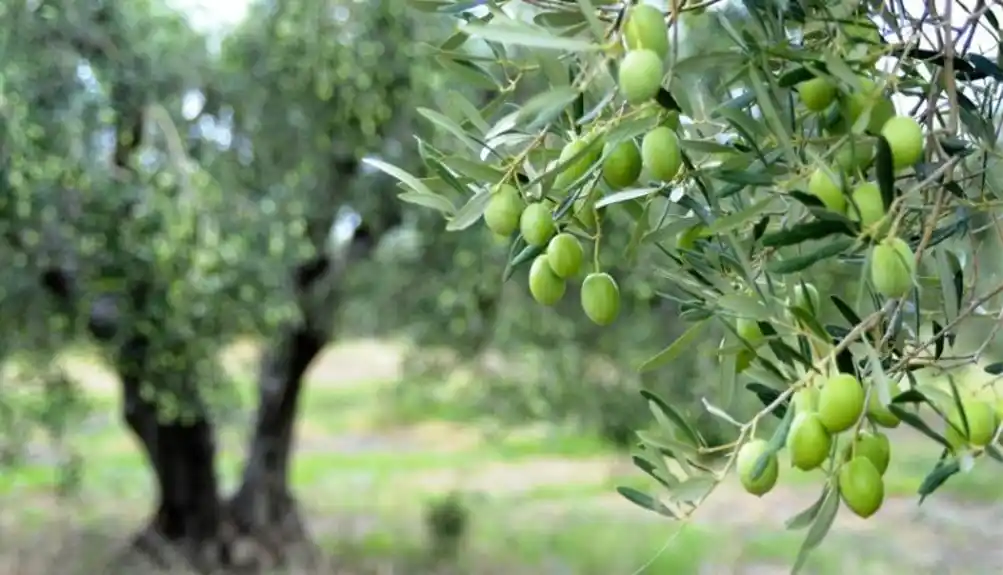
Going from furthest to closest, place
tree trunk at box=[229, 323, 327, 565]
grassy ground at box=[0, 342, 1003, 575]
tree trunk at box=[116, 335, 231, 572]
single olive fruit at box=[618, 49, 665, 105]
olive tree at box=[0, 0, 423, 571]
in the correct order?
grassy ground at box=[0, 342, 1003, 575]
tree trunk at box=[229, 323, 327, 565]
tree trunk at box=[116, 335, 231, 572]
olive tree at box=[0, 0, 423, 571]
single olive fruit at box=[618, 49, 665, 105]

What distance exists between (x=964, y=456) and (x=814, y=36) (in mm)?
253

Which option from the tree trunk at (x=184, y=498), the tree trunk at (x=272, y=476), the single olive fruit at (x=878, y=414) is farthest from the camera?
the tree trunk at (x=272, y=476)

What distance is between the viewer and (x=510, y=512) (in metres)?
6.43

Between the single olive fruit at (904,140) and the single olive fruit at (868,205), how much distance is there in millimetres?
16

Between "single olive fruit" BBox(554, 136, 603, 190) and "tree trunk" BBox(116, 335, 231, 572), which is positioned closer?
"single olive fruit" BBox(554, 136, 603, 190)

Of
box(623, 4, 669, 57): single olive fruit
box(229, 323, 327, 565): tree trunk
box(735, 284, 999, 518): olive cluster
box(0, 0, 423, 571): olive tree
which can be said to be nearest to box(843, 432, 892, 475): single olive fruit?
box(735, 284, 999, 518): olive cluster

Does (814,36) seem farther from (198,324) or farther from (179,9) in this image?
(179,9)

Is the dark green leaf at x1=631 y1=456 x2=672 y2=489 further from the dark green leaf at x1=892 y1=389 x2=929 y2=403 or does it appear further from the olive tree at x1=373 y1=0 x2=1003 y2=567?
the dark green leaf at x1=892 y1=389 x2=929 y2=403

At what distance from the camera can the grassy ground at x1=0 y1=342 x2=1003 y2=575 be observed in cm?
464

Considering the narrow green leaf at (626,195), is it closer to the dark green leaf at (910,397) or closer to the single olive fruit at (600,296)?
the single olive fruit at (600,296)

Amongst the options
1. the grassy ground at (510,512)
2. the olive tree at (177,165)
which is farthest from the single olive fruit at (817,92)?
the grassy ground at (510,512)

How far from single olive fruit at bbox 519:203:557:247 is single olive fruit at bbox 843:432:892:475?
0.57 ft

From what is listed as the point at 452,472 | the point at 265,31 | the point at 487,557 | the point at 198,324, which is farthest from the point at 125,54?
the point at 452,472

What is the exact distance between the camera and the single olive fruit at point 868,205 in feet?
1.52
